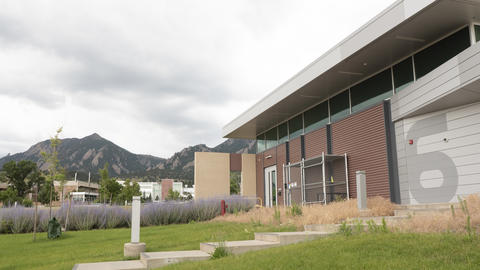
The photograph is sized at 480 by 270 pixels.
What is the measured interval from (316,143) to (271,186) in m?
5.61

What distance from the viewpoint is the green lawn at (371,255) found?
3363 mm

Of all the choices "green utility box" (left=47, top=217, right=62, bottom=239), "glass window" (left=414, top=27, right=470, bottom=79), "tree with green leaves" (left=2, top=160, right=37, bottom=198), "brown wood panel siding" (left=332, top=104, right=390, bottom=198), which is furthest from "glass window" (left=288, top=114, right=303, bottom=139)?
"tree with green leaves" (left=2, top=160, right=37, bottom=198)

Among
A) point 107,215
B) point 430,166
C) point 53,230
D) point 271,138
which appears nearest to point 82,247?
point 53,230

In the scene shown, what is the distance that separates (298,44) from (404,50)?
6.18 metres

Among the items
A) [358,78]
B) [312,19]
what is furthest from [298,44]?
[358,78]

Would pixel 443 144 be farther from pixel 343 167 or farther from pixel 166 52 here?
pixel 166 52

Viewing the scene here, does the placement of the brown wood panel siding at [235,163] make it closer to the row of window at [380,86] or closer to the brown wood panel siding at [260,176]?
the brown wood panel siding at [260,176]

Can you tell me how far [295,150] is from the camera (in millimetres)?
16266

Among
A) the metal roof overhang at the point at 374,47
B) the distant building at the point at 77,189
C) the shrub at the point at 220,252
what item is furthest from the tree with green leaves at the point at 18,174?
the shrub at the point at 220,252

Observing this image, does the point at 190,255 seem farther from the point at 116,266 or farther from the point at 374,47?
the point at 374,47

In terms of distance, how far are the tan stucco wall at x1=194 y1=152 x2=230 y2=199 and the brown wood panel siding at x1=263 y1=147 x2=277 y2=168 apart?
9.56ft

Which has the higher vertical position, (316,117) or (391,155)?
(316,117)

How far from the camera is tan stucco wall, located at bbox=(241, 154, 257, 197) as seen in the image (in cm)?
2108

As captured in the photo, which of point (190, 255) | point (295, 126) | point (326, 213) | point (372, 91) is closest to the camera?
point (190, 255)
